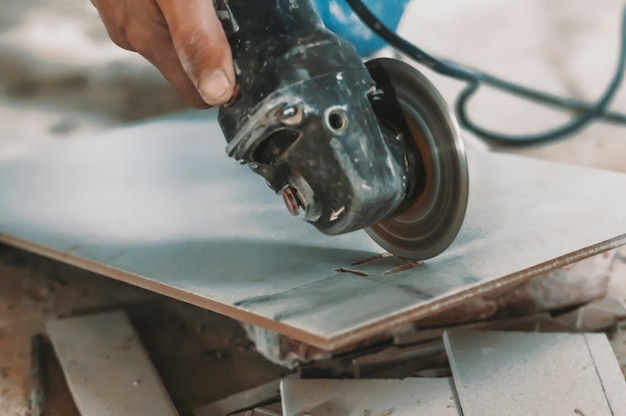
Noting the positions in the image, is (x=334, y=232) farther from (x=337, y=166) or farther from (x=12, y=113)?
(x=12, y=113)

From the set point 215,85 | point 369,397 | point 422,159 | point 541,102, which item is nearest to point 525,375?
point 369,397

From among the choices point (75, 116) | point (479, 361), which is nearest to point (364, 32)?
point (479, 361)

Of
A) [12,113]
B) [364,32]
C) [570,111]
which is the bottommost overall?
[12,113]

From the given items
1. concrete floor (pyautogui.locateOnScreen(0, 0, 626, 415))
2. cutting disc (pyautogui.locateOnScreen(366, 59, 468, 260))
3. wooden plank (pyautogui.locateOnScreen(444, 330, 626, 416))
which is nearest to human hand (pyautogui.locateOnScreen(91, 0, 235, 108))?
cutting disc (pyautogui.locateOnScreen(366, 59, 468, 260))

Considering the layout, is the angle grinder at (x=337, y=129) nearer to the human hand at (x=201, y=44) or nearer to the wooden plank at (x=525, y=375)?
the human hand at (x=201, y=44)

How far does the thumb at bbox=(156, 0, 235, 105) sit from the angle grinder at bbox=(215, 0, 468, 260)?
0.08 ft

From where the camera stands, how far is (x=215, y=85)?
1117 millimetres

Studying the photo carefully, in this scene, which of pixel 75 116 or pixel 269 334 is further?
pixel 75 116

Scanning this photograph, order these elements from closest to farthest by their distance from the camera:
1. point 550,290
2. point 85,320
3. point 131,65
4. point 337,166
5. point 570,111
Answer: point 337,166
point 550,290
point 85,320
point 570,111
point 131,65

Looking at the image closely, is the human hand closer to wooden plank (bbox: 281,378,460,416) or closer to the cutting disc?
the cutting disc

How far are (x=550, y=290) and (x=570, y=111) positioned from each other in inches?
45.1

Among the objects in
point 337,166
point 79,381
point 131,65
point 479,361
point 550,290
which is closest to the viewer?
point 337,166

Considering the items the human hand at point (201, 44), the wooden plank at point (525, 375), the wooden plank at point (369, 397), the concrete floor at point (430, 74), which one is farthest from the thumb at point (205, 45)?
the concrete floor at point (430, 74)

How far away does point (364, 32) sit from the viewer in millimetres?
1820
